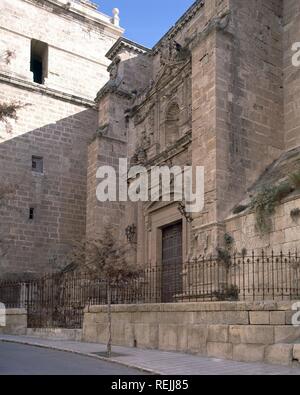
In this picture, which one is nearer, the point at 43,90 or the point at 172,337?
the point at 172,337

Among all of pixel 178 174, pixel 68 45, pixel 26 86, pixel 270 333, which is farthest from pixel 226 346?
pixel 68 45

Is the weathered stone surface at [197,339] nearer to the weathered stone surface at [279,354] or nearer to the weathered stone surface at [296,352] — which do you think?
the weathered stone surface at [279,354]

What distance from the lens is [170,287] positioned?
1537 centimetres

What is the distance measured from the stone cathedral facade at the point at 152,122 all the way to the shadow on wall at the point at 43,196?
0.05 meters

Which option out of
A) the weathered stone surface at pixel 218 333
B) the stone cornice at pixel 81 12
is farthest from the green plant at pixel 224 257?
the stone cornice at pixel 81 12

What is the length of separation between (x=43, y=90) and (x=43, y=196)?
4466mm

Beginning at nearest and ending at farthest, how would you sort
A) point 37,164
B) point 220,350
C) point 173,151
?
point 220,350
point 173,151
point 37,164

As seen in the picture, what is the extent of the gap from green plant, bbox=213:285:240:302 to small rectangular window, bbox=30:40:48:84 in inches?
592

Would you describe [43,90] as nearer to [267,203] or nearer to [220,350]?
[267,203]

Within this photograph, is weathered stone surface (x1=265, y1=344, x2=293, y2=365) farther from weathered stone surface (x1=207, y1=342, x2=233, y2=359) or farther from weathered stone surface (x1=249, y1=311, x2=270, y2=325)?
weathered stone surface (x1=207, y1=342, x2=233, y2=359)

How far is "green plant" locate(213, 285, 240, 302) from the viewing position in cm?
1214

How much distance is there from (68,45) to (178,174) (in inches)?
460

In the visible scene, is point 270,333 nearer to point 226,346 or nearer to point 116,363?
point 226,346

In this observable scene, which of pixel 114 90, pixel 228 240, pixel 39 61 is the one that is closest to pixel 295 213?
pixel 228 240
